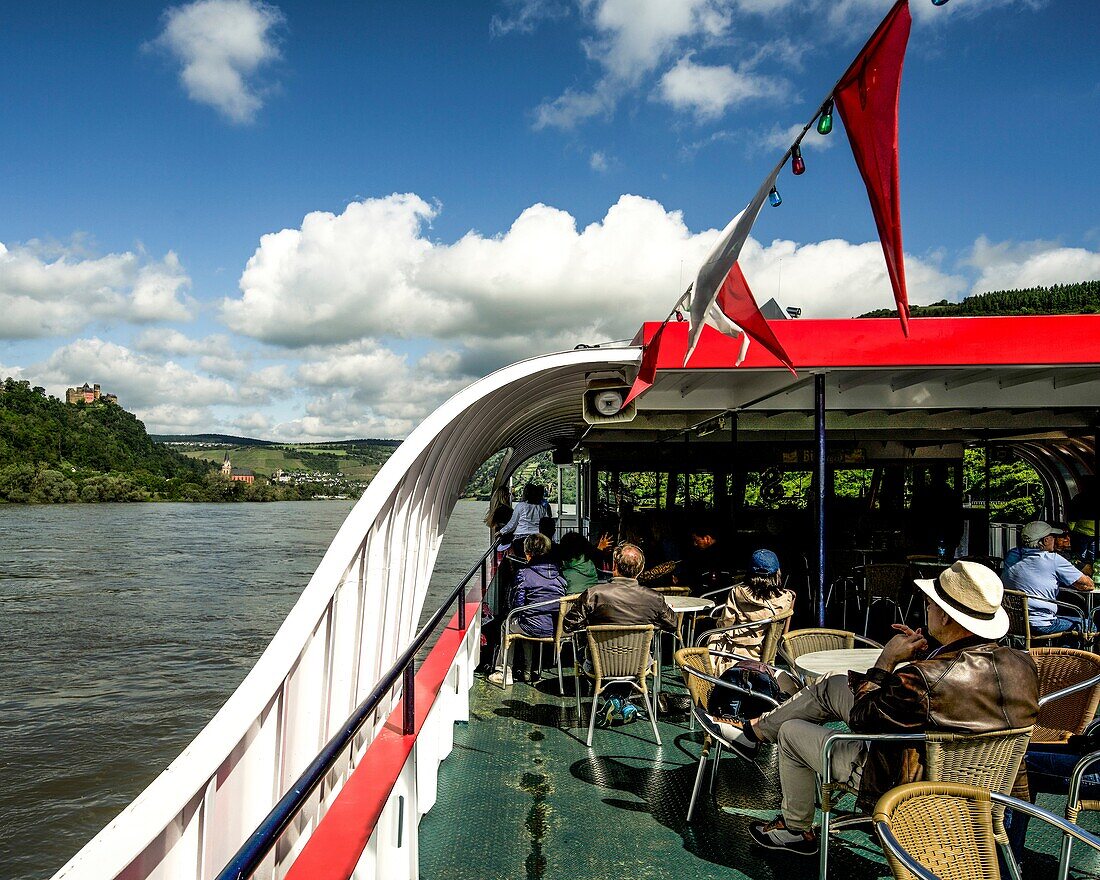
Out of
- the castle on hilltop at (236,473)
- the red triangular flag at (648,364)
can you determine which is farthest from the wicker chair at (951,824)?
the castle on hilltop at (236,473)

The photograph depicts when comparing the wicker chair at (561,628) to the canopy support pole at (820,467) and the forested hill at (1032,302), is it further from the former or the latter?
the forested hill at (1032,302)

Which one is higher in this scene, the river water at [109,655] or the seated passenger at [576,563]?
the seated passenger at [576,563]

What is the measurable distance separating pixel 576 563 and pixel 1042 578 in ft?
10.9

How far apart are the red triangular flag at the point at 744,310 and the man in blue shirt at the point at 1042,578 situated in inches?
138

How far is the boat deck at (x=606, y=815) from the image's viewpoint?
3.40 metres

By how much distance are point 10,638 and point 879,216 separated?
24415mm

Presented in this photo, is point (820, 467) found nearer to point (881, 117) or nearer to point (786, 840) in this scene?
point (786, 840)

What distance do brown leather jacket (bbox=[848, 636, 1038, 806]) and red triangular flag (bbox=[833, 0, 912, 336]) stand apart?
132cm

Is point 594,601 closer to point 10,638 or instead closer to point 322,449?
point 10,638

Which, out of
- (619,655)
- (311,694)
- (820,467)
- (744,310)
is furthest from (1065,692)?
(311,694)

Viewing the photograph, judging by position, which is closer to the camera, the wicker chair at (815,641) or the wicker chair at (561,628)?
the wicker chair at (815,641)

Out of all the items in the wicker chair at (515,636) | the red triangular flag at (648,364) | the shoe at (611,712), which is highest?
the red triangular flag at (648,364)

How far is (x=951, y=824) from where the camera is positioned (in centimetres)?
232

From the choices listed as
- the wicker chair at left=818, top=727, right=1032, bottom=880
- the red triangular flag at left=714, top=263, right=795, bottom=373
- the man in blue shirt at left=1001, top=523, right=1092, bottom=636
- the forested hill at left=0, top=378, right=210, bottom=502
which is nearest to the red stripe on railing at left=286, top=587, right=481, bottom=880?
the wicker chair at left=818, top=727, right=1032, bottom=880
